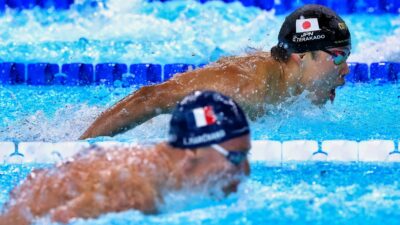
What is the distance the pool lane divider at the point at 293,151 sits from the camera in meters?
3.56

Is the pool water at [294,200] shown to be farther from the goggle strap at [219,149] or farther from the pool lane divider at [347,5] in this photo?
the pool lane divider at [347,5]

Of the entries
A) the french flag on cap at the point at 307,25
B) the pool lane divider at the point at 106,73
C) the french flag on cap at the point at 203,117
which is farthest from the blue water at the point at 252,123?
the french flag on cap at the point at 307,25

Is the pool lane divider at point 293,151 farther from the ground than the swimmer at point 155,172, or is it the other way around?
the swimmer at point 155,172

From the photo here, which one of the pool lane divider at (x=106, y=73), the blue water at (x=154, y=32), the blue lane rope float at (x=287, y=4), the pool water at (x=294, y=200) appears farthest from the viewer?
the blue lane rope float at (x=287, y=4)

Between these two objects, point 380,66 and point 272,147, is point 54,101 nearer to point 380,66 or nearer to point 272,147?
point 272,147

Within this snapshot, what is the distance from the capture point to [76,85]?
5.61m

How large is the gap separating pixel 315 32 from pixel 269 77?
0.35m

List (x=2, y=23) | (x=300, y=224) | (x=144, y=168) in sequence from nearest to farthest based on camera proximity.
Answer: (x=144, y=168)
(x=300, y=224)
(x=2, y=23)

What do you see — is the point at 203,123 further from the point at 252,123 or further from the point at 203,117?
the point at 252,123

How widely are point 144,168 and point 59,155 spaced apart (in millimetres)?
1480

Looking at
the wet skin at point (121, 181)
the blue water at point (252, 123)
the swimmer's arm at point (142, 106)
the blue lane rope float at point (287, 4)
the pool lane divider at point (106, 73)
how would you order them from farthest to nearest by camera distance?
1. the blue lane rope float at point (287, 4)
2. the pool lane divider at point (106, 73)
3. the swimmer's arm at point (142, 106)
4. the blue water at point (252, 123)
5. the wet skin at point (121, 181)

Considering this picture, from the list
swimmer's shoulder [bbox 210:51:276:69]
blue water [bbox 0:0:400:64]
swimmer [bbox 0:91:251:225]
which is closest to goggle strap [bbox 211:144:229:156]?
swimmer [bbox 0:91:251:225]

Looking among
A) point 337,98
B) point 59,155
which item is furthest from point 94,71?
point 59,155

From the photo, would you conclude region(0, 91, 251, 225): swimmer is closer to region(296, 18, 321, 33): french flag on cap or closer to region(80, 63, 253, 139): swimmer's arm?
region(80, 63, 253, 139): swimmer's arm
